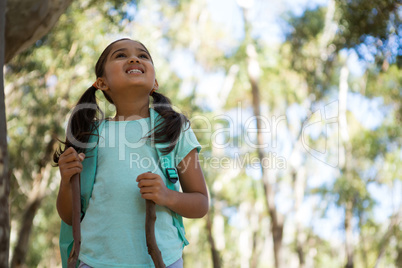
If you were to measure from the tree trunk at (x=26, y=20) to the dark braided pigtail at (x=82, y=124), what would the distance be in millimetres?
1451

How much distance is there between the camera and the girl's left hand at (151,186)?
186cm

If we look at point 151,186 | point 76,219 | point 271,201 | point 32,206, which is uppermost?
point 151,186

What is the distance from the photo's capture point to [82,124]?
2.27 metres

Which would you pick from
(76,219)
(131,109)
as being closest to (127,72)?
(131,109)

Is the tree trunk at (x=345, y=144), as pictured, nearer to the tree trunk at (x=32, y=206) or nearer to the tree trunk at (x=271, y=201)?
the tree trunk at (x=271, y=201)

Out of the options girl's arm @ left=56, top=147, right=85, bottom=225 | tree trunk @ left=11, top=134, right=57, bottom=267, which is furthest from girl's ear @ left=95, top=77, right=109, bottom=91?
tree trunk @ left=11, top=134, right=57, bottom=267

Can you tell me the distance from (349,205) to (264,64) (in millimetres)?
5412

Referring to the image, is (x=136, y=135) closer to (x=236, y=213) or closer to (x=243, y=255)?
(x=236, y=213)

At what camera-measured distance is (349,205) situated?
17.1 metres

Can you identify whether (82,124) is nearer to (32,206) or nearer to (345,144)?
(32,206)

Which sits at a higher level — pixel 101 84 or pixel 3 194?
pixel 101 84

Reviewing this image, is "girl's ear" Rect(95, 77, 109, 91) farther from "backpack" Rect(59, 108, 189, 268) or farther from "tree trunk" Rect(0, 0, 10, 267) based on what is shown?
"tree trunk" Rect(0, 0, 10, 267)

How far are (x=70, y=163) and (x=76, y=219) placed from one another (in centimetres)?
21

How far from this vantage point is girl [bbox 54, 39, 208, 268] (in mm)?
1929
